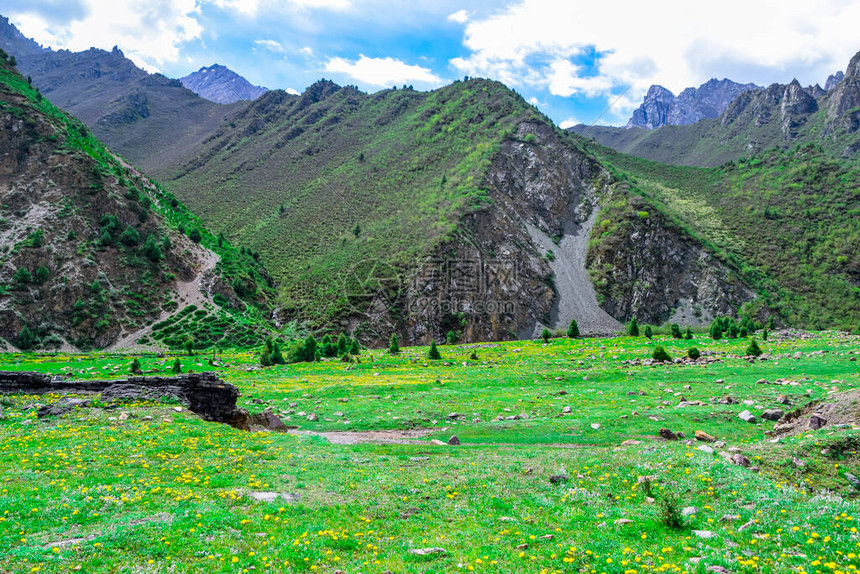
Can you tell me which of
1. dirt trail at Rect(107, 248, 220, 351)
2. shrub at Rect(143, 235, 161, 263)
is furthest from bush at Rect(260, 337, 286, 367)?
shrub at Rect(143, 235, 161, 263)

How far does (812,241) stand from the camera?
323 ft

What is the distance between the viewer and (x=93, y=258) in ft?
247

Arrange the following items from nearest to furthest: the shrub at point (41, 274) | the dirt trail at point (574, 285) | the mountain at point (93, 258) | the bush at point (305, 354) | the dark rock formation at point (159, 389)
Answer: the dark rock formation at point (159, 389) < the bush at point (305, 354) < the mountain at point (93, 258) < the shrub at point (41, 274) < the dirt trail at point (574, 285)

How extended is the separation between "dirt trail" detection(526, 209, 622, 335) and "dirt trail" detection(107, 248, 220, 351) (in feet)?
222

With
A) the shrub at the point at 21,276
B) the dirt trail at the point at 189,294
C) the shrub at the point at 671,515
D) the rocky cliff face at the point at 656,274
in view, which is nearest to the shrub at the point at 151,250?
the dirt trail at the point at 189,294

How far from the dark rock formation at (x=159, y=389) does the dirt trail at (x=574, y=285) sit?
74641mm

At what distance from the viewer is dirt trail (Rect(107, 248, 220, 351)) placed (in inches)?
2712

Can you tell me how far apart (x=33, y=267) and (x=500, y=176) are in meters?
101

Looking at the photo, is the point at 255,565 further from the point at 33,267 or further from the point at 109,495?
the point at 33,267

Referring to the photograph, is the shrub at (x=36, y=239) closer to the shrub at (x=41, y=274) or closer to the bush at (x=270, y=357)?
the shrub at (x=41, y=274)

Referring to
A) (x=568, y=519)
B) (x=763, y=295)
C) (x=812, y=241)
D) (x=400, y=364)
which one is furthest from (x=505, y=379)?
(x=812, y=241)

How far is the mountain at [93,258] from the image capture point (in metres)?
68.7

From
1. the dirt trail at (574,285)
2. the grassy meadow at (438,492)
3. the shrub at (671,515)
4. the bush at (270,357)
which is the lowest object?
the bush at (270,357)

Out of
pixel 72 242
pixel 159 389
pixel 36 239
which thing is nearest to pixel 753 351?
pixel 159 389
